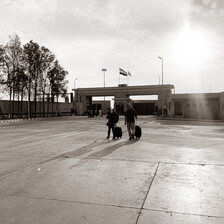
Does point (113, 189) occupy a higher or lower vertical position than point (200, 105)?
lower

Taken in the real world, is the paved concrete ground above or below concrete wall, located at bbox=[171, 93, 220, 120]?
below

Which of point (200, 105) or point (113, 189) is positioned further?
point (200, 105)

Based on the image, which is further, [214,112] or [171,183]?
[214,112]

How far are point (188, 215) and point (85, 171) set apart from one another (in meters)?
3.11

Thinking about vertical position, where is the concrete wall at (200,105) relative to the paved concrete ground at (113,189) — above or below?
above

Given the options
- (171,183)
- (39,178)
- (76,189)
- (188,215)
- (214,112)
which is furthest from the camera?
(214,112)

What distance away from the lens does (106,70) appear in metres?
79.0

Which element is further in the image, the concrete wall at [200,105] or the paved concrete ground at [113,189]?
the concrete wall at [200,105]

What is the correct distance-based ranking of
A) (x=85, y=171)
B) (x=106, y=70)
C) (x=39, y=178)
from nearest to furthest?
(x=39, y=178), (x=85, y=171), (x=106, y=70)

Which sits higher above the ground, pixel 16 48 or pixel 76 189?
→ pixel 16 48

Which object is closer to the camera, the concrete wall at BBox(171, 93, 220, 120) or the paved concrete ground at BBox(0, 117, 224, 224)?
the paved concrete ground at BBox(0, 117, 224, 224)

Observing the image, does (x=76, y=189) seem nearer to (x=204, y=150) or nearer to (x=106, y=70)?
(x=204, y=150)

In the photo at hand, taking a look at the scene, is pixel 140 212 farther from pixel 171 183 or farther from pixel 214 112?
pixel 214 112

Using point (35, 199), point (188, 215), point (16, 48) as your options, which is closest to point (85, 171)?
point (35, 199)
